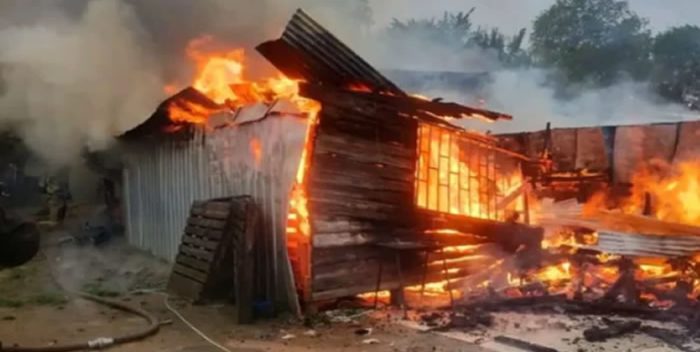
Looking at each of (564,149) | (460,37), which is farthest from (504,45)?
(564,149)

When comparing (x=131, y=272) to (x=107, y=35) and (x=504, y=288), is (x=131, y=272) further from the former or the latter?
(x=504, y=288)

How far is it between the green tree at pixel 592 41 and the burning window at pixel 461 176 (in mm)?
16653

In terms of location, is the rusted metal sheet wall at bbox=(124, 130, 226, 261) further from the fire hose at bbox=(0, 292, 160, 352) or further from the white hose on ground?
the fire hose at bbox=(0, 292, 160, 352)

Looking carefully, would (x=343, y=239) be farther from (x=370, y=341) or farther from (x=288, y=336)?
(x=370, y=341)

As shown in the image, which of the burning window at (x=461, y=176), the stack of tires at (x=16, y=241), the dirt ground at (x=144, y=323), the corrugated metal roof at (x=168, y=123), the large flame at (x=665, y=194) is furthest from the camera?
the large flame at (x=665, y=194)

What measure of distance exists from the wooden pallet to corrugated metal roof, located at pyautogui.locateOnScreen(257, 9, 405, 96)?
6.43ft

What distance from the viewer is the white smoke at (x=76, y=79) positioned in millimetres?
12328

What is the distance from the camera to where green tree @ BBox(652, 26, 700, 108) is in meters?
25.2

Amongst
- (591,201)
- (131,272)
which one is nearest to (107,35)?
(131,272)

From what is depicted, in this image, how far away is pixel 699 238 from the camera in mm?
10375

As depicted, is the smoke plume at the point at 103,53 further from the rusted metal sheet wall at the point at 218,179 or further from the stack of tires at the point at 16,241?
the stack of tires at the point at 16,241

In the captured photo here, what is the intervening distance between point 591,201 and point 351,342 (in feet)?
22.0

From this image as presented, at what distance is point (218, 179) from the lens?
37.9 feet

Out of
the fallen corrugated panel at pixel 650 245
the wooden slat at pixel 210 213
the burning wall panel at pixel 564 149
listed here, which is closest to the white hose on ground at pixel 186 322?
the wooden slat at pixel 210 213
